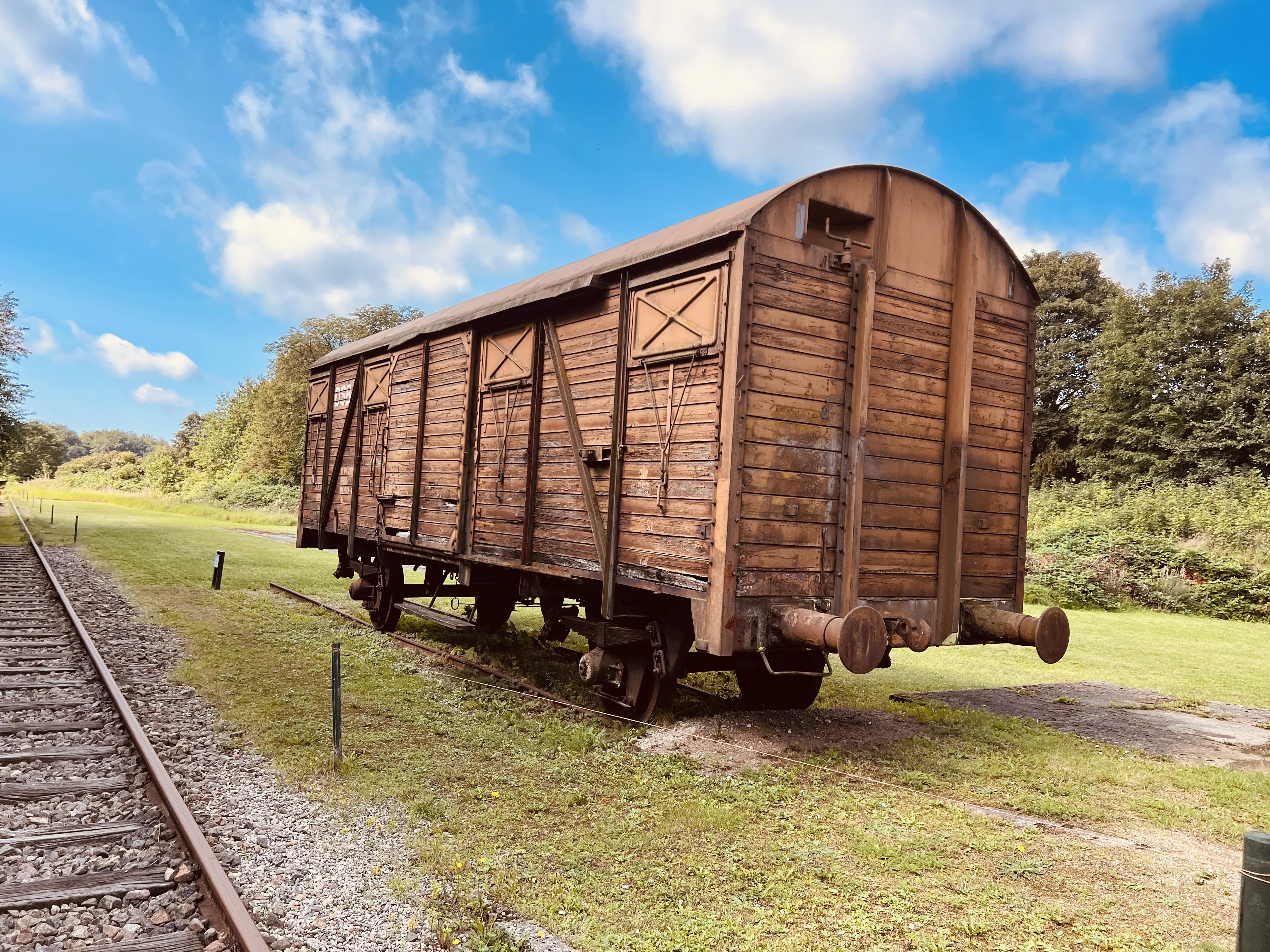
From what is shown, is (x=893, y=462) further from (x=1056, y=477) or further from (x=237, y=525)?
(x=237, y=525)

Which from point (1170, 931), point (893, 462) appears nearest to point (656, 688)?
point (893, 462)

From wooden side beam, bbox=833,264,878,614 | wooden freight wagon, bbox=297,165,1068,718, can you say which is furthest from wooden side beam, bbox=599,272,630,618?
wooden side beam, bbox=833,264,878,614

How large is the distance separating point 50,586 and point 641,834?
46.5 ft

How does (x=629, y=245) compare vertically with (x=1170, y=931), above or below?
above

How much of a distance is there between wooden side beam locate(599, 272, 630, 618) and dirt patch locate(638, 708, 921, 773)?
1.16 metres

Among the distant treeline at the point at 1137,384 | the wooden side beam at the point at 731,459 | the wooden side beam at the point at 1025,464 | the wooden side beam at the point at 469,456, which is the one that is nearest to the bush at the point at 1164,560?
the distant treeline at the point at 1137,384

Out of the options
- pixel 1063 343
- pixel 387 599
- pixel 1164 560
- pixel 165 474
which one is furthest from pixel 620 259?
pixel 165 474

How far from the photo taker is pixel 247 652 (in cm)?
992

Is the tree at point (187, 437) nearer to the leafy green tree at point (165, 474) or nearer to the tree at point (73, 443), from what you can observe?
the leafy green tree at point (165, 474)

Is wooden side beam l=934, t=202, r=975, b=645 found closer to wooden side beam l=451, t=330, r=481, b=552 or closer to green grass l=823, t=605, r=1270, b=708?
green grass l=823, t=605, r=1270, b=708

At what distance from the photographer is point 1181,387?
3073 centimetres

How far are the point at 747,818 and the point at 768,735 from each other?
6.24ft

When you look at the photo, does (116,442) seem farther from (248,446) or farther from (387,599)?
(387,599)

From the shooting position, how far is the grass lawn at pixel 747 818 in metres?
3.89
